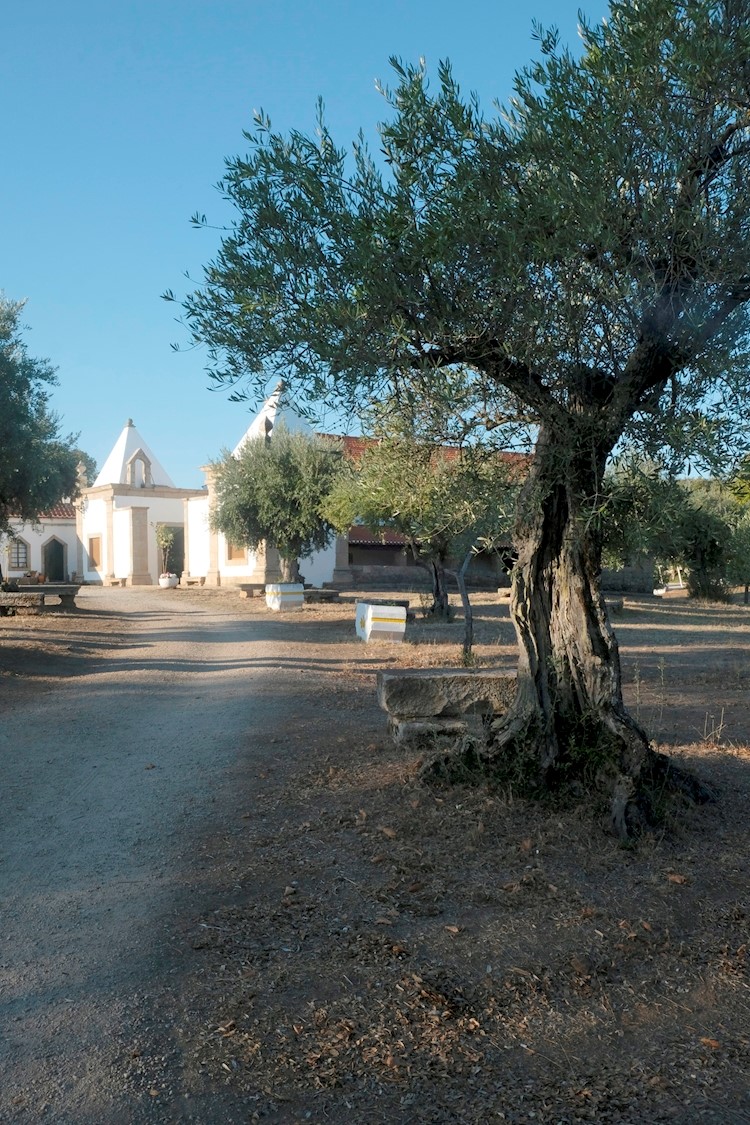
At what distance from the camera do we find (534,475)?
569 centimetres

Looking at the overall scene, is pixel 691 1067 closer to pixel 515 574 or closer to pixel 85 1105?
pixel 85 1105

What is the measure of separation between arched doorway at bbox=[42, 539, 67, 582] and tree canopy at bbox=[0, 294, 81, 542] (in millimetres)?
28089

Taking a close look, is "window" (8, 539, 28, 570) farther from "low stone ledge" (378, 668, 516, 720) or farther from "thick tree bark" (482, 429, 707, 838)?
"thick tree bark" (482, 429, 707, 838)

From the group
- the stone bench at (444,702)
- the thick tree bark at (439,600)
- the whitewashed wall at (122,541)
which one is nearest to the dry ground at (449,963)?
the stone bench at (444,702)

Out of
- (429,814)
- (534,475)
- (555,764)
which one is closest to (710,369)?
(534,475)

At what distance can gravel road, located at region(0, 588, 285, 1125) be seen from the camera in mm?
3084

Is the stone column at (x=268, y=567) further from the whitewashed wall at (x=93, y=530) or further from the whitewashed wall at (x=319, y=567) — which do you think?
the whitewashed wall at (x=93, y=530)

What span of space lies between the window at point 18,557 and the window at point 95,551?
3290mm

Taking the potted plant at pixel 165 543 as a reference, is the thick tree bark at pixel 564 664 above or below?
below

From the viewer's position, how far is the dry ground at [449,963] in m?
3.09

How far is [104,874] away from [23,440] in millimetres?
13322

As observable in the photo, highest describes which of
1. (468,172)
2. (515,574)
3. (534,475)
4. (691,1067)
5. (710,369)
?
(468,172)

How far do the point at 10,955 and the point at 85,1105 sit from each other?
1201 millimetres

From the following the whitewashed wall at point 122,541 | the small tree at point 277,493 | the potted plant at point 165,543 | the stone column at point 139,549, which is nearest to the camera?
the small tree at point 277,493
